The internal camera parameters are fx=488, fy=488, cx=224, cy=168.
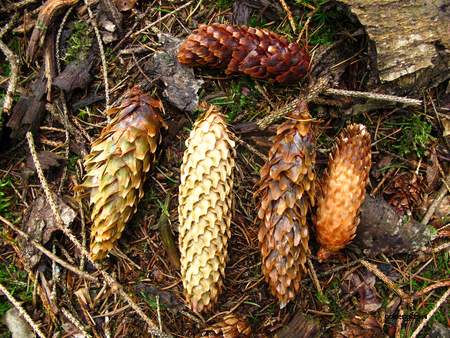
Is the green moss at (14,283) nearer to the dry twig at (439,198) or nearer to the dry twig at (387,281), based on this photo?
the dry twig at (387,281)

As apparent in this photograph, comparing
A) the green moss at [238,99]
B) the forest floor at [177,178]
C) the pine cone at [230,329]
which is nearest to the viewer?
the pine cone at [230,329]

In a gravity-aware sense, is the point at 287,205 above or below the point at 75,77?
below

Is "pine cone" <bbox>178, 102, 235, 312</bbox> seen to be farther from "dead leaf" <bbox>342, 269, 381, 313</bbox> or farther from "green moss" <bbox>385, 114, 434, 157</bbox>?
"green moss" <bbox>385, 114, 434, 157</bbox>

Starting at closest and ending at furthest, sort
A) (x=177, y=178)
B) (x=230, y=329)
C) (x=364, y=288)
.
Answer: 1. (x=230, y=329)
2. (x=364, y=288)
3. (x=177, y=178)

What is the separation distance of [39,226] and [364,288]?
195cm

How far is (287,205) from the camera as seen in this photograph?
2.64 meters

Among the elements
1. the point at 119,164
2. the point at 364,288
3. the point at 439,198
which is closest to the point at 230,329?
the point at 364,288

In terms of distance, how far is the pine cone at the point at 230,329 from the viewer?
2.60m

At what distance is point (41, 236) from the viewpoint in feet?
9.53

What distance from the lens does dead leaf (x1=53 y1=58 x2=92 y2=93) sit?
297 cm

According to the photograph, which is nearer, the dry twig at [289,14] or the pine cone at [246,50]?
the pine cone at [246,50]

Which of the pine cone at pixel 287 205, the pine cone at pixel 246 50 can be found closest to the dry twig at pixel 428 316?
the pine cone at pixel 287 205

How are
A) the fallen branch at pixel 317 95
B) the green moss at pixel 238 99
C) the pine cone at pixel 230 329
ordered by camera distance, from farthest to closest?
the green moss at pixel 238 99
the fallen branch at pixel 317 95
the pine cone at pixel 230 329

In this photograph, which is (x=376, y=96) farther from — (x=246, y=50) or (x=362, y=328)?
(x=362, y=328)
